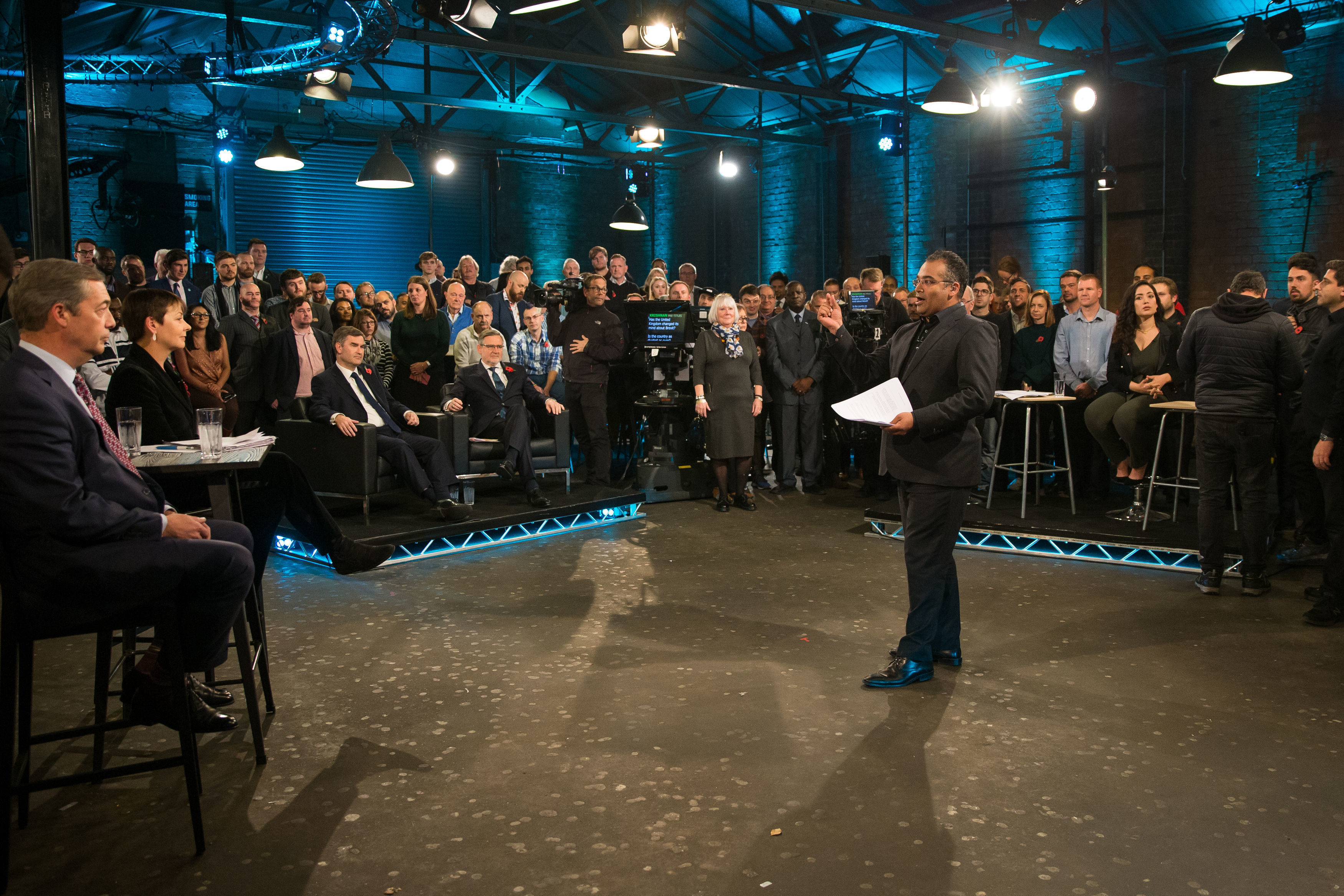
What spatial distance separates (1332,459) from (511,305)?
5.93 m

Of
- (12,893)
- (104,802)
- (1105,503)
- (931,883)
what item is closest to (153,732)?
(104,802)

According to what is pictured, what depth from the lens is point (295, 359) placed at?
7.02 m

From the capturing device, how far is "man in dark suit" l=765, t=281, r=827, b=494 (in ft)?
26.3

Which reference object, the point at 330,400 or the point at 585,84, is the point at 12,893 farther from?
the point at 585,84

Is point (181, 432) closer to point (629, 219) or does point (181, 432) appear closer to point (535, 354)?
point (535, 354)

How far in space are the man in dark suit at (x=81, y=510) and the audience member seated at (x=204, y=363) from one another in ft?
13.0

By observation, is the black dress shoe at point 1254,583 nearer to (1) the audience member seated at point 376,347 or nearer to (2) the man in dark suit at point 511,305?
(2) the man in dark suit at point 511,305

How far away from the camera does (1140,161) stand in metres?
11.3

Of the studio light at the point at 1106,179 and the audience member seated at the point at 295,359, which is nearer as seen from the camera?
the audience member seated at the point at 295,359

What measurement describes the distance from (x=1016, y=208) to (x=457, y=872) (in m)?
11.8

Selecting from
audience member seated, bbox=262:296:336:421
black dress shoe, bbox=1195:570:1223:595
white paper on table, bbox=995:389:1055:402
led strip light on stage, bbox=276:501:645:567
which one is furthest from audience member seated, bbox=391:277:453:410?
black dress shoe, bbox=1195:570:1223:595

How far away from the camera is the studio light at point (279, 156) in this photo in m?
10.7

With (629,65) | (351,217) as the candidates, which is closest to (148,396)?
(629,65)

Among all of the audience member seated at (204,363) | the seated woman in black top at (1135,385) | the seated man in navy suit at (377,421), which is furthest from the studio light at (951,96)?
the audience member seated at (204,363)
